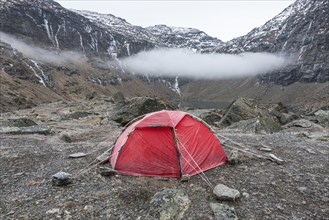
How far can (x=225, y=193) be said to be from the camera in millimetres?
10531

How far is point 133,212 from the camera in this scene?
9.85 meters

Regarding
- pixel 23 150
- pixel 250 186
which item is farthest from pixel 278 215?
pixel 23 150

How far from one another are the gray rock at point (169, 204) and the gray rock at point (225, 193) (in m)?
1.03

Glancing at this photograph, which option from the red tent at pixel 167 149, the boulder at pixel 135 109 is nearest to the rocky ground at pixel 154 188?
the red tent at pixel 167 149

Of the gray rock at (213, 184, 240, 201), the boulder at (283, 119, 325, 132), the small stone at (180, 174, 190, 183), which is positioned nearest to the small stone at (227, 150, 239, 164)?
the small stone at (180, 174, 190, 183)

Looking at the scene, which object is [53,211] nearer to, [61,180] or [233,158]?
[61,180]

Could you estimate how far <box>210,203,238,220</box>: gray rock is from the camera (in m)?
9.30

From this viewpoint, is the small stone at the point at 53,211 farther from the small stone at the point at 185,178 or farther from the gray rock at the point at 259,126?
the gray rock at the point at 259,126

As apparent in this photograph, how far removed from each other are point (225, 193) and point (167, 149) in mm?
3770

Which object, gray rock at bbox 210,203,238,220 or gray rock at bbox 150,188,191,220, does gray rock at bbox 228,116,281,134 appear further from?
gray rock at bbox 210,203,238,220

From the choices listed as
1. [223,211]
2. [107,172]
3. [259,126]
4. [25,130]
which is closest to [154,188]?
[107,172]

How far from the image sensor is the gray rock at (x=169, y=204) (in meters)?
9.53

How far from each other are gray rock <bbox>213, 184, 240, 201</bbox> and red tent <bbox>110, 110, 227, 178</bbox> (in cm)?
221

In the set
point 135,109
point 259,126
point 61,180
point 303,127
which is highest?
point 61,180
